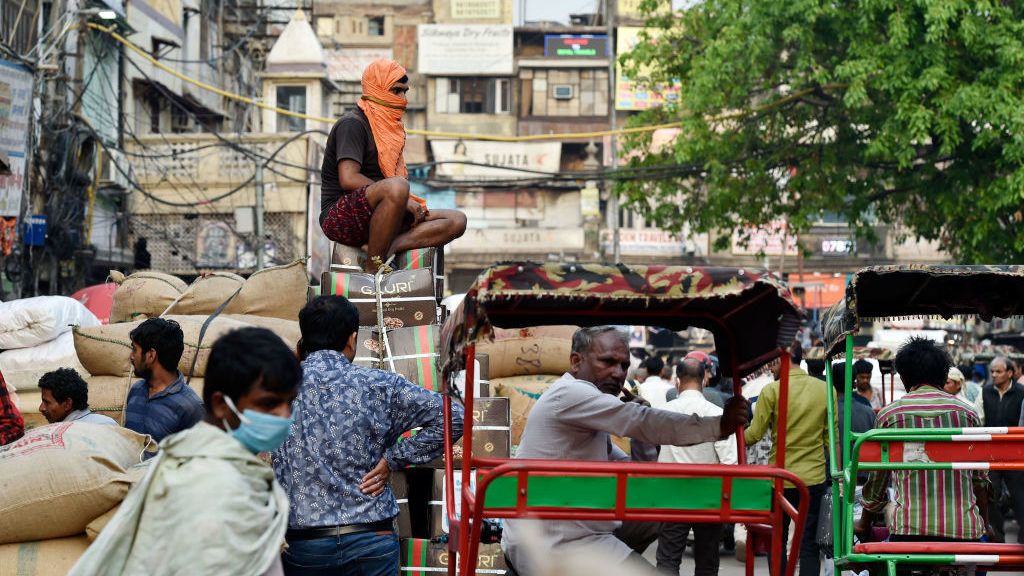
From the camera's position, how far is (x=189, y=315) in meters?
8.75

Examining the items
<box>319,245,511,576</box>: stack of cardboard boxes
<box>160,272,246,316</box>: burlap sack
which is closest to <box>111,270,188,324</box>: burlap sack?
<box>160,272,246,316</box>: burlap sack

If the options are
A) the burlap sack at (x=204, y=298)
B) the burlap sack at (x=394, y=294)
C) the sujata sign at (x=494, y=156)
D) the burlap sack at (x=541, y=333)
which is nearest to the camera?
the burlap sack at (x=394, y=294)

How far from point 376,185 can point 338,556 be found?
11.4 ft

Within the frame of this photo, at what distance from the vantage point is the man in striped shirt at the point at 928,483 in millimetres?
6281

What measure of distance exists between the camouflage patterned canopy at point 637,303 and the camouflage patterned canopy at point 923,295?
3.03 feet

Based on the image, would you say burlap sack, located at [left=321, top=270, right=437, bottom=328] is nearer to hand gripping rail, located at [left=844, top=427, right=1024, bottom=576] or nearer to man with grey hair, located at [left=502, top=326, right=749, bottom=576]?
man with grey hair, located at [left=502, top=326, right=749, bottom=576]

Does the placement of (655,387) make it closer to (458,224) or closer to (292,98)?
(458,224)

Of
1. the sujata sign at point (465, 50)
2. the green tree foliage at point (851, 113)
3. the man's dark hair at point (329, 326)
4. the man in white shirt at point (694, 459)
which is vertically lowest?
the man in white shirt at point (694, 459)

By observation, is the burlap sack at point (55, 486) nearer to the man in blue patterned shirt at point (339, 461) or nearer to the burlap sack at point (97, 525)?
the burlap sack at point (97, 525)

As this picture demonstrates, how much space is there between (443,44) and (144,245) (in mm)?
23441

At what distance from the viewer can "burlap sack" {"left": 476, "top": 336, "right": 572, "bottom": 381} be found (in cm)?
993

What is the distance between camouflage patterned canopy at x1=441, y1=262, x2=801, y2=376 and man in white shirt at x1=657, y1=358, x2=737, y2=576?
62.4 inches

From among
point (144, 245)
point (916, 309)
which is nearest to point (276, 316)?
point (916, 309)

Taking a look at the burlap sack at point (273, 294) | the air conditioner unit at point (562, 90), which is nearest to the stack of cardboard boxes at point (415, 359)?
the burlap sack at point (273, 294)
